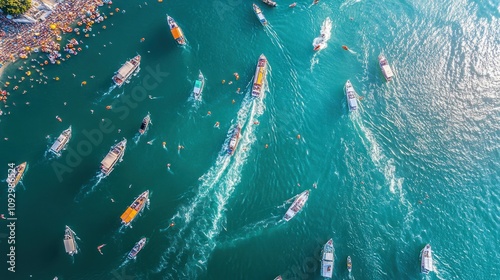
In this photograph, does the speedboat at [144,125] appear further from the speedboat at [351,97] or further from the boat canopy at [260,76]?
the speedboat at [351,97]

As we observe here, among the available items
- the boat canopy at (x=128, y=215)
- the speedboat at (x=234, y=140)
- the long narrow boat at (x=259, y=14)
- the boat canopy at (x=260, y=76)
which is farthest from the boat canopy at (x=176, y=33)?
the boat canopy at (x=128, y=215)

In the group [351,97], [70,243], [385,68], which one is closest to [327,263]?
[351,97]

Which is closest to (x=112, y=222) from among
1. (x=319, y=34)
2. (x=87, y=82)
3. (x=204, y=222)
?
(x=204, y=222)

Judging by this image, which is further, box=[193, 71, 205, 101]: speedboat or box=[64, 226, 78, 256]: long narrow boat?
box=[193, 71, 205, 101]: speedboat

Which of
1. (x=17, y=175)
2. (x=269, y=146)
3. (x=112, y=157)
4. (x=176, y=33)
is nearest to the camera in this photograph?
(x=17, y=175)

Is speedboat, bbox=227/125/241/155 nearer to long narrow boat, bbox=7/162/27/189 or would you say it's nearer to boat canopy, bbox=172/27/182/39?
boat canopy, bbox=172/27/182/39

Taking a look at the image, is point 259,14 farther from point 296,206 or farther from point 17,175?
Result: point 17,175

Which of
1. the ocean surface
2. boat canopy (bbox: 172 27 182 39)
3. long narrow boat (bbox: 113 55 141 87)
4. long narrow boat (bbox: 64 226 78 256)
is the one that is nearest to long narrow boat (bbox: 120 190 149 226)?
the ocean surface
